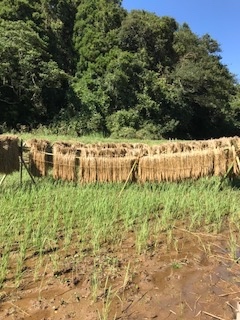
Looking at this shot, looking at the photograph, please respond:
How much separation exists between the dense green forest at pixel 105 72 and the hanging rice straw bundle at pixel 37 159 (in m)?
14.0

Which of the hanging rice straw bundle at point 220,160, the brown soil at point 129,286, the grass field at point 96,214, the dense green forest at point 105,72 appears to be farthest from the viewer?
the dense green forest at point 105,72

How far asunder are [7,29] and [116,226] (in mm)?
20072

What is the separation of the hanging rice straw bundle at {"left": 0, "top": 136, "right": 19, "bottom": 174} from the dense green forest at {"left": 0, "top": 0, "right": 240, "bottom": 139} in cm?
1426

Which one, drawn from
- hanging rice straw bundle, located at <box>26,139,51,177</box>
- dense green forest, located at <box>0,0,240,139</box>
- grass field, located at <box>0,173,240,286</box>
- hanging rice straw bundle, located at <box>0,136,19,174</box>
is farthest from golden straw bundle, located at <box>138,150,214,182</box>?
dense green forest, located at <box>0,0,240,139</box>

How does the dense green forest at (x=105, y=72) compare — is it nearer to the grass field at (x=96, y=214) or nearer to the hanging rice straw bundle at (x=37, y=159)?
the hanging rice straw bundle at (x=37, y=159)

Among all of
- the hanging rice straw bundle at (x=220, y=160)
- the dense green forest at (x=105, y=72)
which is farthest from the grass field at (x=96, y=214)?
the dense green forest at (x=105, y=72)

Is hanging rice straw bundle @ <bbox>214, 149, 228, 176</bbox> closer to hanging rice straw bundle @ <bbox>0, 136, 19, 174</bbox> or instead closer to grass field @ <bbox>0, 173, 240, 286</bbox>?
grass field @ <bbox>0, 173, 240, 286</bbox>

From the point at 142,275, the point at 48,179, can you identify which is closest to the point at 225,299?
the point at 142,275

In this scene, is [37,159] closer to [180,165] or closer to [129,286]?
[180,165]

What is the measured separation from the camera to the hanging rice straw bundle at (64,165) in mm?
7773

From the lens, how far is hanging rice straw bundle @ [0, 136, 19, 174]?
292 inches

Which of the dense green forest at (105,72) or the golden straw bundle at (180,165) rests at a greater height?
the dense green forest at (105,72)

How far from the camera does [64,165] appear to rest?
7.80m

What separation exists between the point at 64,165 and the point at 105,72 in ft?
62.2
